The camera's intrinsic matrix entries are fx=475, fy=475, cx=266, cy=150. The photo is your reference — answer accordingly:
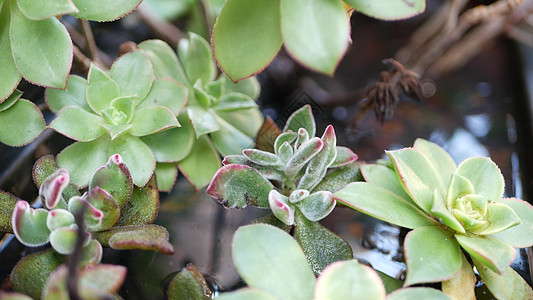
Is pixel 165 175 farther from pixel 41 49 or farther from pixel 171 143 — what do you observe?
pixel 41 49

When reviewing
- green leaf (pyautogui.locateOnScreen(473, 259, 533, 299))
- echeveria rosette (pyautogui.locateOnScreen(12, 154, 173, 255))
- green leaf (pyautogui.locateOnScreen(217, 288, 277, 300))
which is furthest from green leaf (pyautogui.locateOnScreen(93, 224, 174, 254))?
green leaf (pyautogui.locateOnScreen(473, 259, 533, 299))

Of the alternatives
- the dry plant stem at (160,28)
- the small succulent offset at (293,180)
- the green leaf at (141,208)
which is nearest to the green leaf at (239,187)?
the small succulent offset at (293,180)

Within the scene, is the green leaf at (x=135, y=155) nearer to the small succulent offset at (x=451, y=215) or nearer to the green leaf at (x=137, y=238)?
the green leaf at (x=137, y=238)

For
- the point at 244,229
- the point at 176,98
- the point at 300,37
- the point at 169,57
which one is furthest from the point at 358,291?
the point at 169,57

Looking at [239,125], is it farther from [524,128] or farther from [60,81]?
A: [524,128]

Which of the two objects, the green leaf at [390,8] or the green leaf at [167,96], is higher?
the green leaf at [390,8]

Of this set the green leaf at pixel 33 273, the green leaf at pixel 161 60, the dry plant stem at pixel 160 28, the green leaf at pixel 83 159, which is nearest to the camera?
the green leaf at pixel 33 273

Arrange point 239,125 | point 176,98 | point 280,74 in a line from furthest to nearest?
point 280,74, point 239,125, point 176,98
